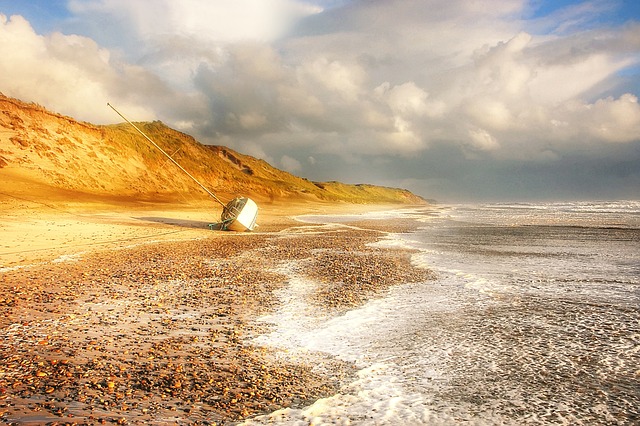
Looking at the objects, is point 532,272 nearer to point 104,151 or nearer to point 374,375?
point 374,375

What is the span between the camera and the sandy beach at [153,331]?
633 centimetres

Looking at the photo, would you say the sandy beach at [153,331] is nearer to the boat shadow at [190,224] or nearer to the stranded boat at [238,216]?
the stranded boat at [238,216]

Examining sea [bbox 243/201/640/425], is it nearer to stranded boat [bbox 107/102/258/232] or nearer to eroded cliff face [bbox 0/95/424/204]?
stranded boat [bbox 107/102/258/232]

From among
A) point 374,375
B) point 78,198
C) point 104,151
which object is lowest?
point 374,375

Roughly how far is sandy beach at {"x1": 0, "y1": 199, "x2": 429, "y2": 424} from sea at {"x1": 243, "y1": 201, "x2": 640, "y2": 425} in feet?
2.08

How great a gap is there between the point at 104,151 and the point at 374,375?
280 ft

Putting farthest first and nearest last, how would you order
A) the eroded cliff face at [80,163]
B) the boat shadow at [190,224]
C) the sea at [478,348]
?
the eroded cliff face at [80,163], the boat shadow at [190,224], the sea at [478,348]

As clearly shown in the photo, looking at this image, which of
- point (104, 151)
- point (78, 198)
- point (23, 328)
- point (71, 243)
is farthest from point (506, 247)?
point (104, 151)

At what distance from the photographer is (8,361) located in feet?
25.0

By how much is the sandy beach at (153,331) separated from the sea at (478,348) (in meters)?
0.63

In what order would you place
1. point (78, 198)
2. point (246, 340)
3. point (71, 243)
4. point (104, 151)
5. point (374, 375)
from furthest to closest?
point (104, 151) → point (78, 198) → point (71, 243) → point (246, 340) → point (374, 375)

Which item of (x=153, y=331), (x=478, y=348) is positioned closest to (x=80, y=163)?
(x=153, y=331)

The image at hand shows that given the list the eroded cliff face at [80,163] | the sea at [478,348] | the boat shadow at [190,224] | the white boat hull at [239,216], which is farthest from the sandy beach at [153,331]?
the eroded cliff face at [80,163]

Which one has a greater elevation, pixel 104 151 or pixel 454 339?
pixel 104 151
